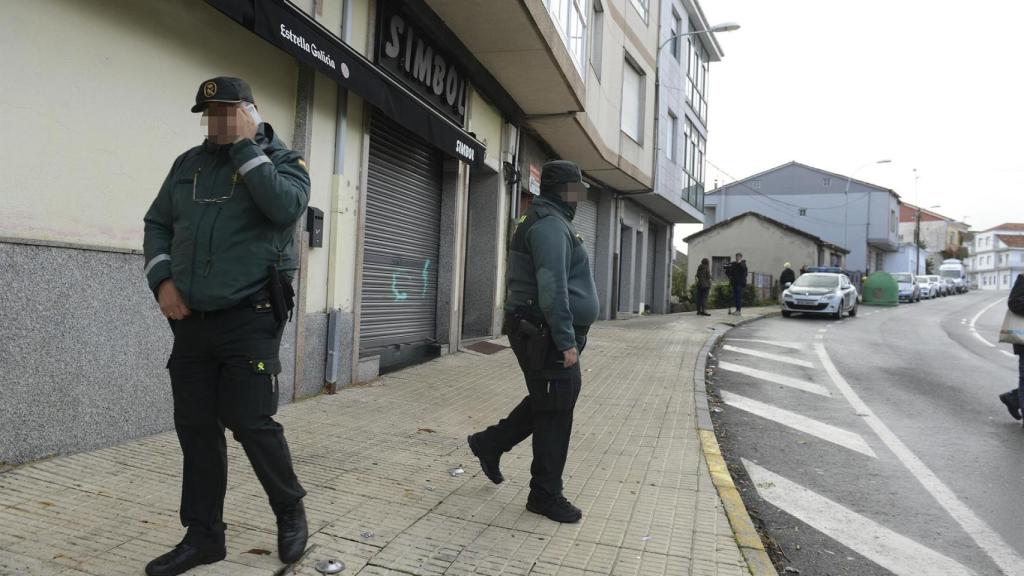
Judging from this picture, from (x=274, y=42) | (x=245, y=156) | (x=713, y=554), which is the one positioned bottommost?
(x=713, y=554)

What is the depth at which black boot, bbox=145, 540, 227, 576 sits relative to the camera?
262 cm

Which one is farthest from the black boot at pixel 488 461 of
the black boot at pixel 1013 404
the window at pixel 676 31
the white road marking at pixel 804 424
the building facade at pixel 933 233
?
the building facade at pixel 933 233

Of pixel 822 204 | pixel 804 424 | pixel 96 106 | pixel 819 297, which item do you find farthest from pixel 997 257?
pixel 96 106

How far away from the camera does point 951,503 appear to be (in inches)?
174

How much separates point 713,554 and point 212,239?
8.75ft

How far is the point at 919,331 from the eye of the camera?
17.3 m

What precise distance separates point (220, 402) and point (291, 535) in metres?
0.65

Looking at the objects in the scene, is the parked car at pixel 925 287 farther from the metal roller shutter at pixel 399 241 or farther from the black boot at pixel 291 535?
the black boot at pixel 291 535

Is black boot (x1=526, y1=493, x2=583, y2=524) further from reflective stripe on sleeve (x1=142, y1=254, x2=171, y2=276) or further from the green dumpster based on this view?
the green dumpster

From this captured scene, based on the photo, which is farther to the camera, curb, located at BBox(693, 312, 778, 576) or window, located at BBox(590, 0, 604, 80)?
window, located at BBox(590, 0, 604, 80)

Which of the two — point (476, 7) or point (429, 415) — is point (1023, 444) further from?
point (476, 7)

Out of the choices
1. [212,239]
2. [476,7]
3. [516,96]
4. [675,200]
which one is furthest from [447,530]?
[675,200]

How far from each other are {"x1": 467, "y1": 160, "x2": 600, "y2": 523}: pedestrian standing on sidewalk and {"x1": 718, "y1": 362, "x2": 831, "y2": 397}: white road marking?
5775 millimetres

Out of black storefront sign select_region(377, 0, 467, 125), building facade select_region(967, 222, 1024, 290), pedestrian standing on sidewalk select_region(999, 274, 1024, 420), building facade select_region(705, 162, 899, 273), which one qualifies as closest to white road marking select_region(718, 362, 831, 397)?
pedestrian standing on sidewalk select_region(999, 274, 1024, 420)
